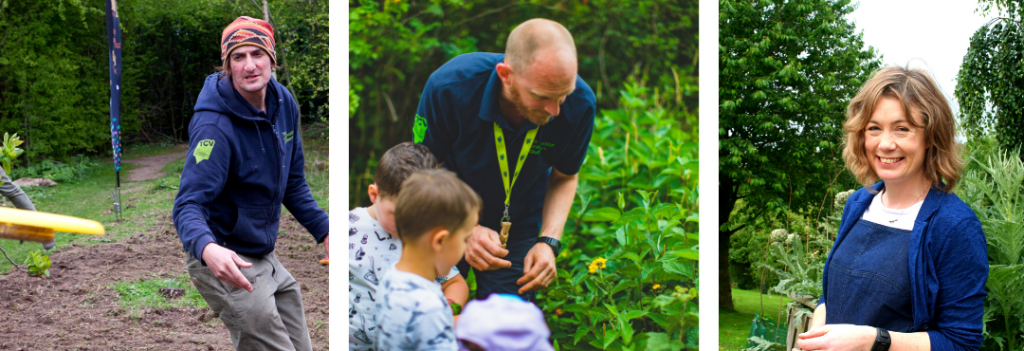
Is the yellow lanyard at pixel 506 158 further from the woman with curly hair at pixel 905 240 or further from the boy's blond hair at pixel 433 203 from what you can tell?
the woman with curly hair at pixel 905 240

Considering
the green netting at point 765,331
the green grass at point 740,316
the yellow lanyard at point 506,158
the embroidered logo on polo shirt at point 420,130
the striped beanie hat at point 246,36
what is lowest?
the green grass at point 740,316

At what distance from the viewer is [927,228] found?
176 centimetres

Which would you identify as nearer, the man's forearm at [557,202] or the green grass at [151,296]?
the man's forearm at [557,202]

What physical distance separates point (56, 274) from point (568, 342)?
6.05 metres

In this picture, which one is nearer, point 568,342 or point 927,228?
point 927,228

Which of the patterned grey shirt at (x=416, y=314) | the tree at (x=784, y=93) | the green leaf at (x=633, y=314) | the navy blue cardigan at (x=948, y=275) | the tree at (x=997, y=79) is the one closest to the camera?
the navy blue cardigan at (x=948, y=275)

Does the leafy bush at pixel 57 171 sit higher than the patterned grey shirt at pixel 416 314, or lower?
higher

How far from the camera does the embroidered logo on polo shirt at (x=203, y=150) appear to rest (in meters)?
2.54

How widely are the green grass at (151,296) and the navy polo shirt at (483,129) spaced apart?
14.8 ft

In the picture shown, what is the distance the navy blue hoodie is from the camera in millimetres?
2506

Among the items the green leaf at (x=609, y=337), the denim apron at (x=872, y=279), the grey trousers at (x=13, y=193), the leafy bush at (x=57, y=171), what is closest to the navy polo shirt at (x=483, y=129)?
the green leaf at (x=609, y=337)

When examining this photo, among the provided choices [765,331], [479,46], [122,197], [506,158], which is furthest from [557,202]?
[122,197]

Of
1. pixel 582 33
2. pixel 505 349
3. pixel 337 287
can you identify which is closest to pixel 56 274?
pixel 337 287

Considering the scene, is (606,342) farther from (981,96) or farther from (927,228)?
(981,96)
